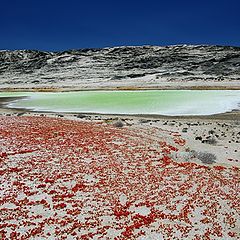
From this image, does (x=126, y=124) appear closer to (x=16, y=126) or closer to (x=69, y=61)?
(x=16, y=126)

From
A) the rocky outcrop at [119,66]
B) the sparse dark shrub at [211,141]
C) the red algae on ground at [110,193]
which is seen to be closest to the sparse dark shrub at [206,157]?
the red algae on ground at [110,193]

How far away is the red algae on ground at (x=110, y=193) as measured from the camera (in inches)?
483

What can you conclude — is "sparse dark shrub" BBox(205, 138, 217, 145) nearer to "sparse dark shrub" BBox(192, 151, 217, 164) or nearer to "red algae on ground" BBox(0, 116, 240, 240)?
"red algae on ground" BBox(0, 116, 240, 240)

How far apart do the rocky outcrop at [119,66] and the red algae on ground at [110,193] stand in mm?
85138

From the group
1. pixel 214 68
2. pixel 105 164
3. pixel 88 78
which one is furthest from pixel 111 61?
pixel 105 164

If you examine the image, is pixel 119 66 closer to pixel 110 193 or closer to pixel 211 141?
pixel 211 141

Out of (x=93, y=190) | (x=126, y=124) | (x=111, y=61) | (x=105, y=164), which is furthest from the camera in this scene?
(x=111, y=61)

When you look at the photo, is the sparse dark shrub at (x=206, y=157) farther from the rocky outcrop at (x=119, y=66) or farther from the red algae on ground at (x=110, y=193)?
the rocky outcrop at (x=119, y=66)

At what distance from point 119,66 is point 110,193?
12938 cm

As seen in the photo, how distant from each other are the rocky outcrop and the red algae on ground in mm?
85138

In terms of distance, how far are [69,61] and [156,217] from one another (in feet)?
488

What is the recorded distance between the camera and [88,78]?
416 ft

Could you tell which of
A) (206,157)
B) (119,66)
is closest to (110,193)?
(206,157)

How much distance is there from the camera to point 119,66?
142 m
